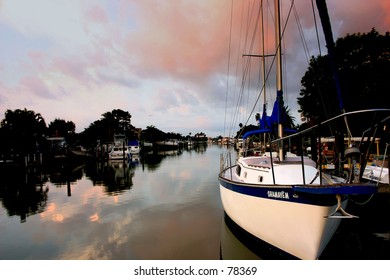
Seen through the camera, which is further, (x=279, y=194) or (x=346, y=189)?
(x=279, y=194)

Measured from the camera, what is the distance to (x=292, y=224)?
6.86 m

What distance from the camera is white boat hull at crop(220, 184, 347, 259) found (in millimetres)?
6465

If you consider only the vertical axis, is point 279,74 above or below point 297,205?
above

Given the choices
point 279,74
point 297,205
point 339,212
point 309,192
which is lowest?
point 339,212

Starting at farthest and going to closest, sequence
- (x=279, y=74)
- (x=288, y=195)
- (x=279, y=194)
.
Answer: (x=279, y=74) < (x=279, y=194) < (x=288, y=195)

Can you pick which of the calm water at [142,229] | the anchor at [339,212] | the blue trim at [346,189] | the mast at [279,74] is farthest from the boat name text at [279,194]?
the mast at [279,74]

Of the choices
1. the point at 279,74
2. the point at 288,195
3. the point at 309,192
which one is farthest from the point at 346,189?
the point at 279,74

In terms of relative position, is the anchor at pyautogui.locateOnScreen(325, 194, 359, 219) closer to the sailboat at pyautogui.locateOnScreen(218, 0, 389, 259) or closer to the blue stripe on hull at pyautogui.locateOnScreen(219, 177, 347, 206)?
the sailboat at pyautogui.locateOnScreen(218, 0, 389, 259)

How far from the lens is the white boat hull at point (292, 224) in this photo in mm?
6465

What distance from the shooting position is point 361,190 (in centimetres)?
589

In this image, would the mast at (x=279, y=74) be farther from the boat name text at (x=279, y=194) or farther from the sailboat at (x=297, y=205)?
the boat name text at (x=279, y=194)

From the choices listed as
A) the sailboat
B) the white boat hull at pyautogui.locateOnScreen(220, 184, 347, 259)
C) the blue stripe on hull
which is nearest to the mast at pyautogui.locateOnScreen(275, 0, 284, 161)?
the sailboat

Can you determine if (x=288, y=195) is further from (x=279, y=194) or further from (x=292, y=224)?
(x=292, y=224)
